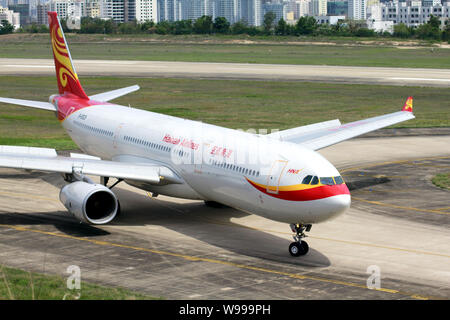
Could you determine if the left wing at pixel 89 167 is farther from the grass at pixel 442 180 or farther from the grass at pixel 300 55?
the grass at pixel 300 55

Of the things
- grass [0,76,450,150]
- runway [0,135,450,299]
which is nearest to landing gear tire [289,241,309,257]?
runway [0,135,450,299]

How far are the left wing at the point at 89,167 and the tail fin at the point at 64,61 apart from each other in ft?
38.2

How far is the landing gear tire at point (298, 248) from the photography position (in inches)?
1216

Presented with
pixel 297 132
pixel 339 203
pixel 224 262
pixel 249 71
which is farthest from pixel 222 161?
pixel 249 71

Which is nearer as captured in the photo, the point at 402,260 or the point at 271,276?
the point at 271,276

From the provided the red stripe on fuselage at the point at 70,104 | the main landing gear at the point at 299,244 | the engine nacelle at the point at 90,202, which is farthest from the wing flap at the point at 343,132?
the red stripe on fuselage at the point at 70,104

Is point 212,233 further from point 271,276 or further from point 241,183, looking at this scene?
point 271,276

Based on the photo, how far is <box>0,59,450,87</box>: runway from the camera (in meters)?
108

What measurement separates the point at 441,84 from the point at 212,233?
73242mm

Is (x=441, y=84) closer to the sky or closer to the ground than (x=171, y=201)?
closer to the sky

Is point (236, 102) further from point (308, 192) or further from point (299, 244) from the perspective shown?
point (308, 192)

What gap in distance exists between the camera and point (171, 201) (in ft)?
137

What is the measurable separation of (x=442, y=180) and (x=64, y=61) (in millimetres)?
25739
